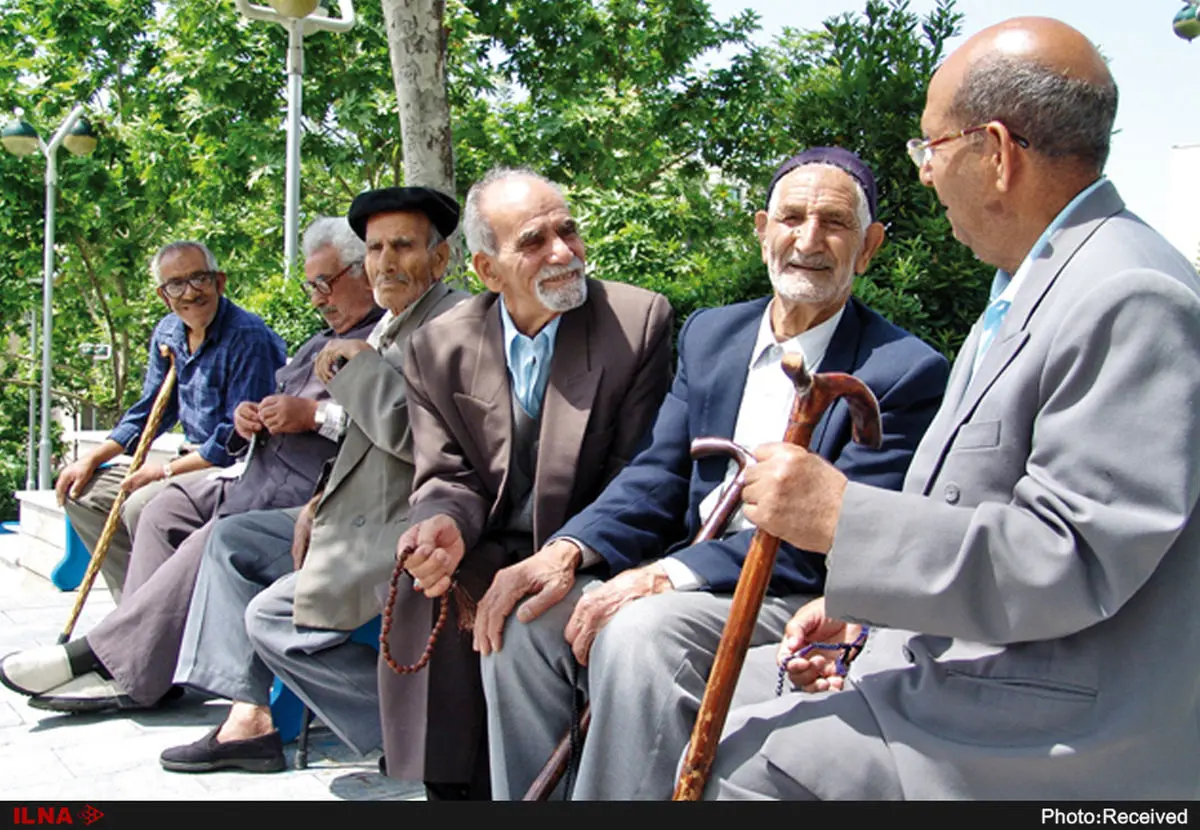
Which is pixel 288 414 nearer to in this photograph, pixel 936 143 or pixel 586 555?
pixel 586 555

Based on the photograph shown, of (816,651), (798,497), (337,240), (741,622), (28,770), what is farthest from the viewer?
(337,240)

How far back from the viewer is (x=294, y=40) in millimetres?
8859

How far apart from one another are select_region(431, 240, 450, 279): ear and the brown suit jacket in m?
0.79

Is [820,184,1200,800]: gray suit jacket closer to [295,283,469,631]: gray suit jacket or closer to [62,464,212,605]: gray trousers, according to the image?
[295,283,469,631]: gray suit jacket

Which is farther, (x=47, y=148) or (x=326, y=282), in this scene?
(x=47, y=148)

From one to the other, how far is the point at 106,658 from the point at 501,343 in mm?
2320

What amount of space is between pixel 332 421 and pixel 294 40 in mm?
5544

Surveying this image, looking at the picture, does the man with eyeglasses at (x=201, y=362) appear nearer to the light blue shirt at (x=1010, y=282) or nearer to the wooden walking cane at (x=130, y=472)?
the wooden walking cane at (x=130, y=472)

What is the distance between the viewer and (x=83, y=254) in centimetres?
2183

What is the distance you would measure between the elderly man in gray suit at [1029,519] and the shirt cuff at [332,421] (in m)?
2.62

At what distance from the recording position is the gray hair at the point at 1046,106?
1.89 m

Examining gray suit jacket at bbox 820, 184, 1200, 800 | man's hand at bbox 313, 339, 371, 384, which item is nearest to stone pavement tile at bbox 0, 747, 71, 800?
man's hand at bbox 313, 339, 371, 384

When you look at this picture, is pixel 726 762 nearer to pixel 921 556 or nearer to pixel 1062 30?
pixel 921 556

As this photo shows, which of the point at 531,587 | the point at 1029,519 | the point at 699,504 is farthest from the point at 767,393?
the point at 1029,519
